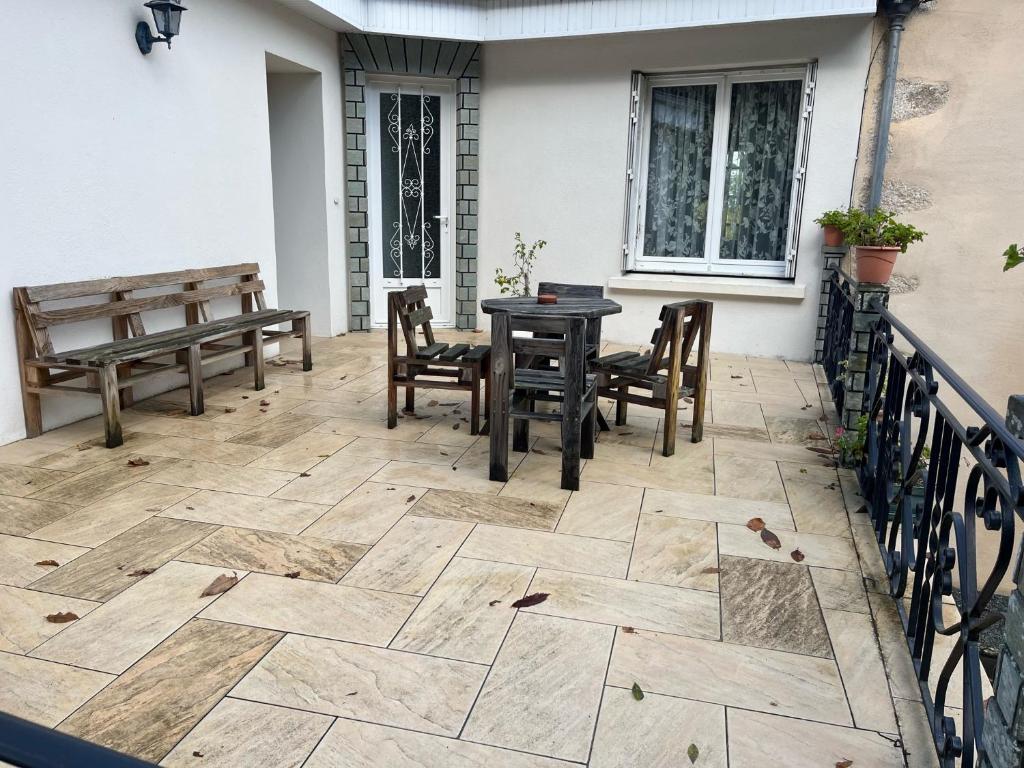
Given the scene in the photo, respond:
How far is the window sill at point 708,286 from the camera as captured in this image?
6.51m

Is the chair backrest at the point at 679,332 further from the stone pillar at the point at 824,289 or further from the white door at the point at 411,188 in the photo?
the white door at the point at 411,188

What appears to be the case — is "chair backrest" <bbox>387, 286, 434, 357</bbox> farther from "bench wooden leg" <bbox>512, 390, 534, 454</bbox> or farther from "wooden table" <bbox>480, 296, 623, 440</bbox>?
"bench wooden leg" <bbox>512, 390, 534, 454</bbox>

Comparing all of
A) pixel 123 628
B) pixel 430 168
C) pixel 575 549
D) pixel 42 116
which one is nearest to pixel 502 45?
pixel 430 168

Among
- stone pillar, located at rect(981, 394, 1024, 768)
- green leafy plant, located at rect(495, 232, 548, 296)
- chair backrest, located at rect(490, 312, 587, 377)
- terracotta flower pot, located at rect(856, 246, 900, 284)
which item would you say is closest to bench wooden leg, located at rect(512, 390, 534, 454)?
chair backrest, located at rect(490, 312, 587, 377)

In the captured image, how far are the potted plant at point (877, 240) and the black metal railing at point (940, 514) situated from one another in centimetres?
241

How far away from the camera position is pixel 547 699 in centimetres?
202

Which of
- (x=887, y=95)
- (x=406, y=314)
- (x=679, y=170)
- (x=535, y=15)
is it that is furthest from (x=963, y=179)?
(x=406, y=314)

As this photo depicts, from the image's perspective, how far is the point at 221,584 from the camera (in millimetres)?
2582

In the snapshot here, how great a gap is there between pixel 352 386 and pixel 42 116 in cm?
239

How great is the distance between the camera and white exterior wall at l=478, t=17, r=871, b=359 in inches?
245

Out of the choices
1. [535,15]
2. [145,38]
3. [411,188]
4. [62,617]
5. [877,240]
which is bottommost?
[62,617]

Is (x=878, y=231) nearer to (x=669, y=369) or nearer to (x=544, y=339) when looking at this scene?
(x=669, y=369)

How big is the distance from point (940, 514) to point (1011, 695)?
806 millimetres

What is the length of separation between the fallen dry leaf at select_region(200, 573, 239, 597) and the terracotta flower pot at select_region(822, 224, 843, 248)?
538 centimetres
